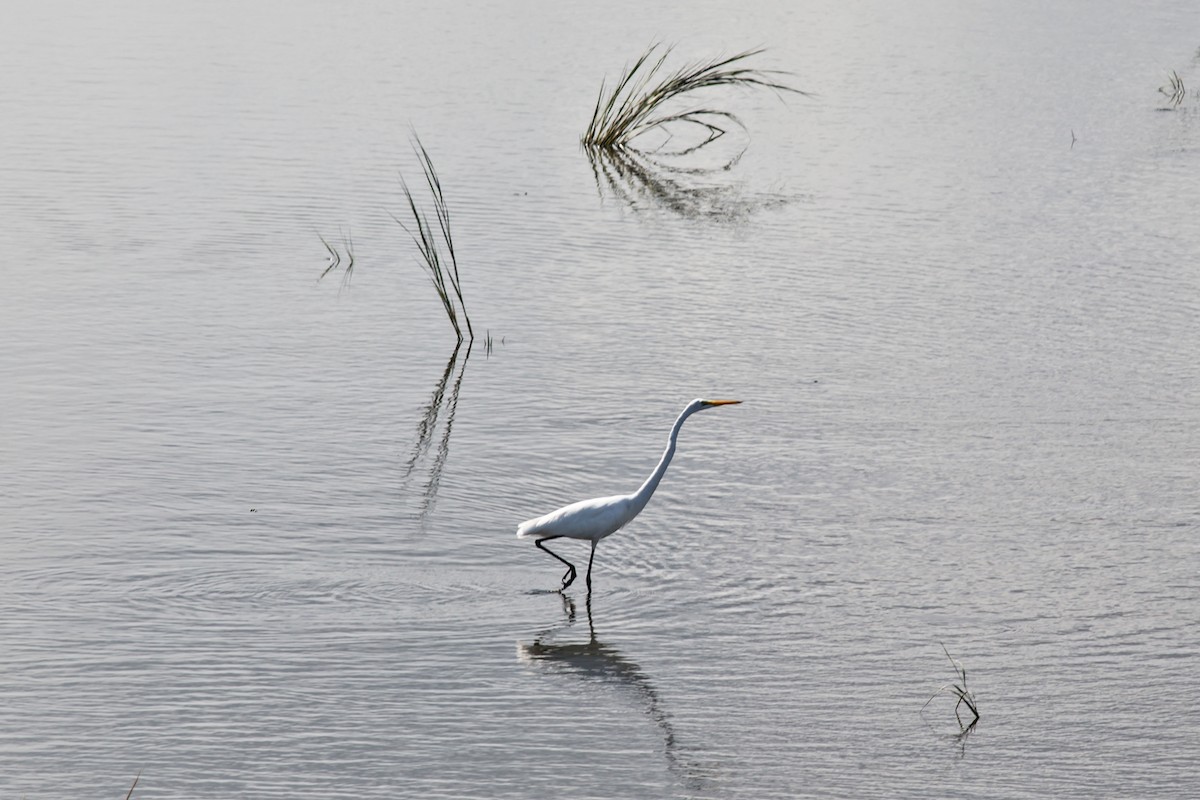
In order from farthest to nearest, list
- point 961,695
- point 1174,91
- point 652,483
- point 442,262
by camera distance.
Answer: point 1174,91 → point 442,262 → point 652,483 → point 961,695

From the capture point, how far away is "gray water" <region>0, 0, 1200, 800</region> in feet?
19.1

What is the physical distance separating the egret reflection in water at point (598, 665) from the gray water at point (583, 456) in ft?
0.06

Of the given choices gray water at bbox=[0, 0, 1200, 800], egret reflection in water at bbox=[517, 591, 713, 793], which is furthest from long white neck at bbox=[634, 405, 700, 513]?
egret reflection in water at bbox=[517, 591, 713, 793]

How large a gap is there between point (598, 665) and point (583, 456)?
2.27 m

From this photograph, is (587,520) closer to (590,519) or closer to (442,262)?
(590,519)

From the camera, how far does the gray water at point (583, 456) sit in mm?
5816

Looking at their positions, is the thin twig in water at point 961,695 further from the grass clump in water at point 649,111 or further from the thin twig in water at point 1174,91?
the thin twig in water at point 1174,91

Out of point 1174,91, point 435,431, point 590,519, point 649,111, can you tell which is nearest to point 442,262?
point 435,431

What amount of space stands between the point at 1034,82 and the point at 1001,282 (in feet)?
28.4

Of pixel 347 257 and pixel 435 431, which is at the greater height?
pixel 347 257

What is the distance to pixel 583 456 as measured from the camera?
27.9 feet

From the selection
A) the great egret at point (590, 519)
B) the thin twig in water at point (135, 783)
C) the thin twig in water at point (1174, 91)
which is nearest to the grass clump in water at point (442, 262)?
the great egret at point (590, 519)

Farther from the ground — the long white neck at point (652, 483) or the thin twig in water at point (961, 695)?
the long white neck at point (652, 483)

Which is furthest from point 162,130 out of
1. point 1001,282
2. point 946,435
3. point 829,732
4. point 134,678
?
point 829,732
